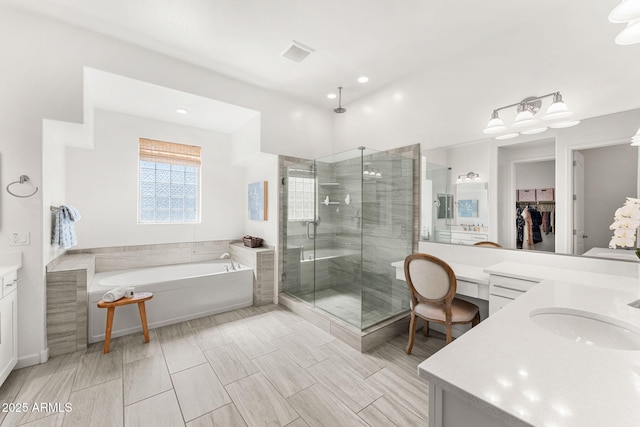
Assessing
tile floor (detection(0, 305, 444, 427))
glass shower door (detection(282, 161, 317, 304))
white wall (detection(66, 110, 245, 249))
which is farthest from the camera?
glass shower door (detection(282, 161, 317, 304))

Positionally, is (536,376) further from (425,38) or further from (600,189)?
(425,38)

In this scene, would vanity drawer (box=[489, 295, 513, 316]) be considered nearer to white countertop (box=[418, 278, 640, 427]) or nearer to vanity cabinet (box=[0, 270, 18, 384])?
white countertop (box=[418, 278, 640, 427])

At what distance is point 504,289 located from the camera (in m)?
1.92

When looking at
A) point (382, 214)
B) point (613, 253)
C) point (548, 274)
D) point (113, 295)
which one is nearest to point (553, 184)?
point (613, 253)

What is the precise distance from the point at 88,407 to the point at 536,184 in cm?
373

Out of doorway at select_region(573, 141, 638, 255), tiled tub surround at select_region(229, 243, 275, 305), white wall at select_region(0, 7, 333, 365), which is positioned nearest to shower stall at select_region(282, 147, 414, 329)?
tiled tub surround at select_region(229, 243, 275, 305)

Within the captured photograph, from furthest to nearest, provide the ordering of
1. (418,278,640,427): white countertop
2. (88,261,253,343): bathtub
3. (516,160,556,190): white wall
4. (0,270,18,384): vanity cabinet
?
(88,261,253,343): bathtub, (516,160,556,190): white wall, (0,270,18,384): vanity cabinet, (418,278,640,427): white countertop

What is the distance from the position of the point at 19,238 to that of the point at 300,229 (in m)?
2.66

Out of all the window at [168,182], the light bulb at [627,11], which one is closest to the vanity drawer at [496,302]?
the light bulb at [627,11]

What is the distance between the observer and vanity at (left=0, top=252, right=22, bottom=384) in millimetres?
1899

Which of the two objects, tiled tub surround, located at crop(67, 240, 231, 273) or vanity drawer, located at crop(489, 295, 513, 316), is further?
tiled tub surround, located at crop(67, 240, 231, 273)

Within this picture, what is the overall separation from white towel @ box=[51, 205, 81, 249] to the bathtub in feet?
1.76

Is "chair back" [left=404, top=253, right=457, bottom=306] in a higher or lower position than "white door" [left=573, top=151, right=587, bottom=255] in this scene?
lower

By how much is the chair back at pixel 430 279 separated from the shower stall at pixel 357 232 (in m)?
0.56
